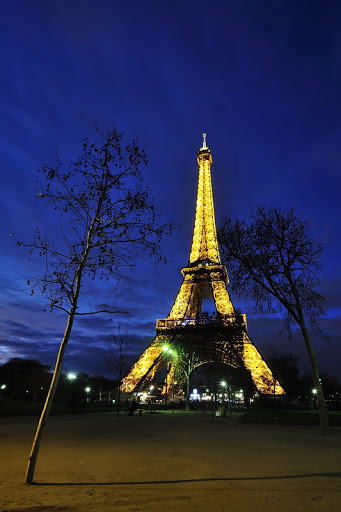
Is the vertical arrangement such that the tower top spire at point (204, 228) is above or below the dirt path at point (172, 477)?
above

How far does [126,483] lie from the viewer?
6.24m

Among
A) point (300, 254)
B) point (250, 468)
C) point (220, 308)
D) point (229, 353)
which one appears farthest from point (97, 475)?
point (220, 308)

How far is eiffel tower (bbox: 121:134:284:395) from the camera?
40812 mm

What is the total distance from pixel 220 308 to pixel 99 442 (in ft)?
130

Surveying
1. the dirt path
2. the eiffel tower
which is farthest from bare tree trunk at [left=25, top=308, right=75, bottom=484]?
the eiffel tower

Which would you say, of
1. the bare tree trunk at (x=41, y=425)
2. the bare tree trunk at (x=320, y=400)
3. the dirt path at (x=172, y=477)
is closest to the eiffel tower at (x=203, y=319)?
the bare tree trunk at (x=320, y=400)

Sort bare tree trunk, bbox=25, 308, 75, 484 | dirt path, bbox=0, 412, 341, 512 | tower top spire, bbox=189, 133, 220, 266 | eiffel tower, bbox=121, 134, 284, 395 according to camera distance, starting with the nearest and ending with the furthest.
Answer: dirt path, bbox=0, 412, 341, 512 < bare tree trunk, bbox=25, 308, 75, 484 < eiffel tower, bbox=121, 134, 284, 395 < tower top spire, bbox=189, 133, 220, 266

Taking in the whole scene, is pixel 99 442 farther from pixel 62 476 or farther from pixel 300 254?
pixel 300 254

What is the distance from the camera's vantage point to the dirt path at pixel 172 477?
510 centimetres

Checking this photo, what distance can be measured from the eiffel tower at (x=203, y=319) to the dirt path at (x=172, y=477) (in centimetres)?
2715

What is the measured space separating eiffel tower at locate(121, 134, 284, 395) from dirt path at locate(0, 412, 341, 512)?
27147mm

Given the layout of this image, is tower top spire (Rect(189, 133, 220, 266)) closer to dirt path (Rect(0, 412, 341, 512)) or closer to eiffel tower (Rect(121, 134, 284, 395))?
eiffel tower (Rect(121, 134, 284, 395))

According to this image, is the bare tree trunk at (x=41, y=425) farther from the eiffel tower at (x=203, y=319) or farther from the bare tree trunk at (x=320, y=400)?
the eiffel tower at (x=203, y=319)

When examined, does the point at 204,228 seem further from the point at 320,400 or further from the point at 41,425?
the point at 41,425
